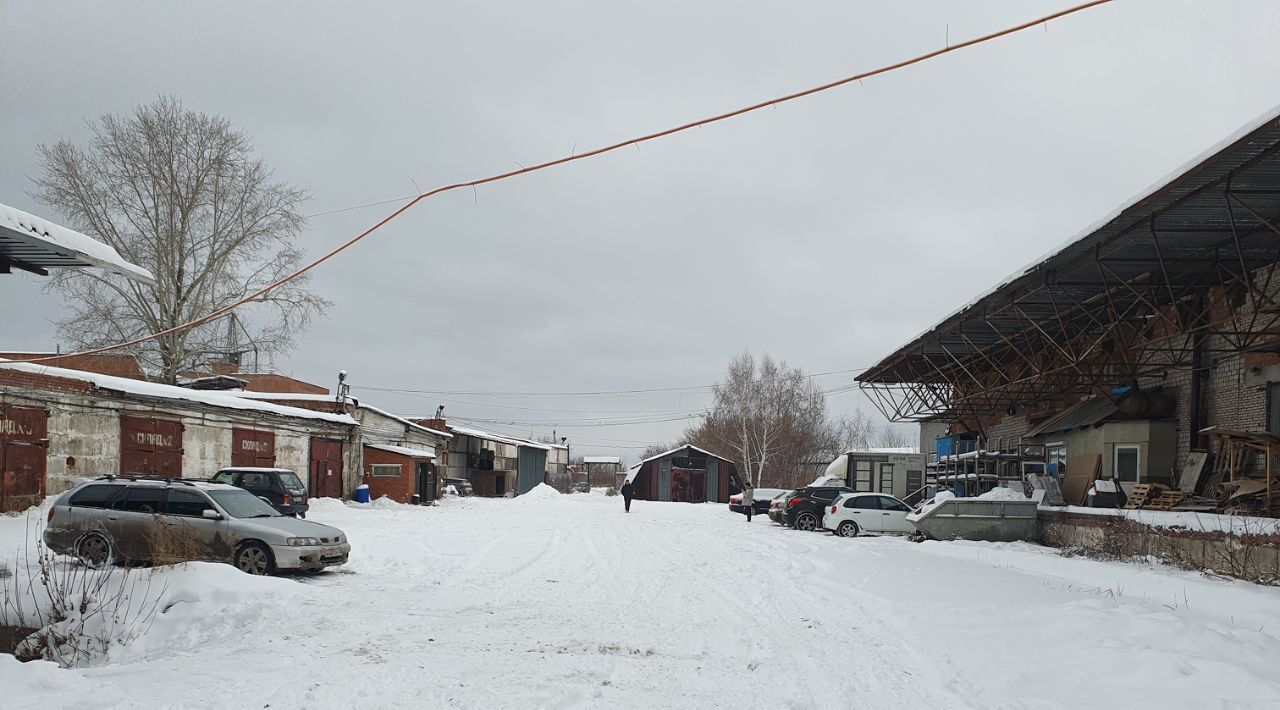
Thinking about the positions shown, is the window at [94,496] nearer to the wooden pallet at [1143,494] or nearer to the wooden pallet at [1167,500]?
the wooden pallet at [1167,500]

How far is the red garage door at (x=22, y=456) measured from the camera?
18.5 metres

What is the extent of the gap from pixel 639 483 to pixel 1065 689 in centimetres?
5554

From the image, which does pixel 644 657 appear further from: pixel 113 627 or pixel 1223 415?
pixel 1223 415

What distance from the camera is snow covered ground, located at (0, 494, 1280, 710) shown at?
21.5 feet

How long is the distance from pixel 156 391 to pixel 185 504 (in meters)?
12.7

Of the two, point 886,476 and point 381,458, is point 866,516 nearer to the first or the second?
point 886,476

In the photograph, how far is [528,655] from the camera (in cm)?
786

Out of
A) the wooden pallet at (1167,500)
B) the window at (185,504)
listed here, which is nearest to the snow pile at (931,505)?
the wooden pallet at (1167,500)

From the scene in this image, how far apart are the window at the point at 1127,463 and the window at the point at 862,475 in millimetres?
19033

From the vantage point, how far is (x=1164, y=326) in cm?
2075

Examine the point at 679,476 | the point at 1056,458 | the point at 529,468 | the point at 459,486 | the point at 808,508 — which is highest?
the point at 1056,458

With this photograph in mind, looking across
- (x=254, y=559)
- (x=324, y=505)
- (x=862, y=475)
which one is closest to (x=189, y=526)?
(x=254, y=559)

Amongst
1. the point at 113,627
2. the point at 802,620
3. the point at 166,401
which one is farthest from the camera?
the point at 166,401

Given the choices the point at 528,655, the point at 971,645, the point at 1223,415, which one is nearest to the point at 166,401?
the point at 528,655
